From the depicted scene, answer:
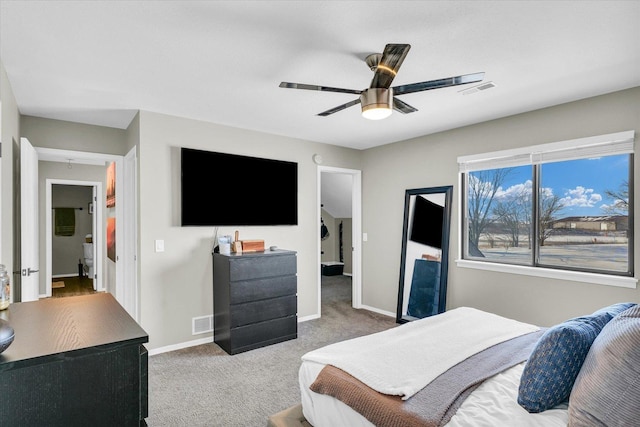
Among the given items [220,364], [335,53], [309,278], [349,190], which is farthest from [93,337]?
[349,190]

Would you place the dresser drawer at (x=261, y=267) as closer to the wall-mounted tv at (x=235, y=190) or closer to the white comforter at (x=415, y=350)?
the wall-mounted tv at (x=235, y=190)

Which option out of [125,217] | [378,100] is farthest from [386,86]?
[125,217]

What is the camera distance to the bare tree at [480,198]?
3918 mm

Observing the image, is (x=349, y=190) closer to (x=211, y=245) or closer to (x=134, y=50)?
(x=211, y=245)

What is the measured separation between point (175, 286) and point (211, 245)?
572mm

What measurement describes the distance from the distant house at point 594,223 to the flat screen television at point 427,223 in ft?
4.01

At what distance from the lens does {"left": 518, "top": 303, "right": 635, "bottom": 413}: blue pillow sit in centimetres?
139

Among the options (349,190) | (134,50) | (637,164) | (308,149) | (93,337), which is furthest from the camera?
(349,190)

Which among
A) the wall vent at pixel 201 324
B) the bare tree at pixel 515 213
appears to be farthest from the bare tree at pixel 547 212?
the wall vent at pixel 201 324

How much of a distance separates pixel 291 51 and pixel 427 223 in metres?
2.92

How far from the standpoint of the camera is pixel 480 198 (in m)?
4.04

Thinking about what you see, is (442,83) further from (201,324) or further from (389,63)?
(201,324)

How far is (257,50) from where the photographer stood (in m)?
2.26

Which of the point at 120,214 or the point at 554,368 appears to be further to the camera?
the point at 120,214
